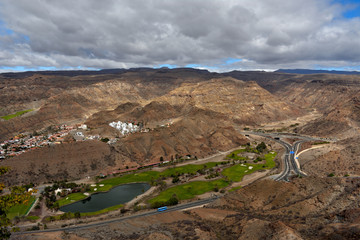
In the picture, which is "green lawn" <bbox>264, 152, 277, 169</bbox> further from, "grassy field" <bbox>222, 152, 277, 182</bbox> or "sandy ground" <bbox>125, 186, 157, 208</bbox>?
"sandy ground" <bbox>125, 186, 157, 208</bbox>

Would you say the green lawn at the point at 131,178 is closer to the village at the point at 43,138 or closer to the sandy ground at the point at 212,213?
the village at the point at 43,138

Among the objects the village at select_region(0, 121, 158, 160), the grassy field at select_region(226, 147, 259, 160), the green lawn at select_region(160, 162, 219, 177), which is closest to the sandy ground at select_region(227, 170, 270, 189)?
the green lawn at select_region(160, 162, 219, 177)

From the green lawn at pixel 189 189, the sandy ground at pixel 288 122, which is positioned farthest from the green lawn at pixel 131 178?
the sandy ground at pixel 288 122

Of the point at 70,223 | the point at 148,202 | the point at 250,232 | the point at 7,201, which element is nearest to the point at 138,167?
the point at 148,202

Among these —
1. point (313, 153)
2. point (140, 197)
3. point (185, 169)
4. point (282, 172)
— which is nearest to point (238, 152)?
point (282, 172)

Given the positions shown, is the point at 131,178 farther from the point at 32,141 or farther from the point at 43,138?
the point at 43,138

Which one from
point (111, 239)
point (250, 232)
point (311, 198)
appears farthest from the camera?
point (311, 198)

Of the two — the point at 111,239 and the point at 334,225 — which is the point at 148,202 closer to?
the point at 111,239
